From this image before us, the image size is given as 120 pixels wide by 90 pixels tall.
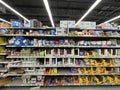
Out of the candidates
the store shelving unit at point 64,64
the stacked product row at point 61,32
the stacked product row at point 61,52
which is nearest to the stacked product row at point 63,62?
the store shelving unit at point 64,64

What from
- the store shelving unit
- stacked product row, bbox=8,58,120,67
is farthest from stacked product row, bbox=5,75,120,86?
stacked product row, bbox=8,58,120,67

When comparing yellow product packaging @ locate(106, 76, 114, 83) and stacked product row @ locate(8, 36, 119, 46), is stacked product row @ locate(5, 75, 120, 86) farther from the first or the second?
stacked product row @ locate(8, 36, 119, 46)

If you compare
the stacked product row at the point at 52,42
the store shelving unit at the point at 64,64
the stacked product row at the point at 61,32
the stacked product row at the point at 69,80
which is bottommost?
the stacked product row at the point at 69,80

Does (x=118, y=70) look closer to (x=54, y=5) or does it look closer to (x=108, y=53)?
(x=108, y=53)

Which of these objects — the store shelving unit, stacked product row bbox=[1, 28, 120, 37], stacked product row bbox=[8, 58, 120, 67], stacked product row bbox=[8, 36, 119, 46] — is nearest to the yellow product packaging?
the store shelving unit

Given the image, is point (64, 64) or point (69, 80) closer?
point (64, 64)

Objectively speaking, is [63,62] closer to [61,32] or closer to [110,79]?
[61,32]

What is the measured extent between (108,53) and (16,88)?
3.30 meters

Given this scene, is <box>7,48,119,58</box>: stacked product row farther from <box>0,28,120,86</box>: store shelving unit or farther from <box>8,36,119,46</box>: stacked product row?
<box>8,36,119,46</box>: stacked product row

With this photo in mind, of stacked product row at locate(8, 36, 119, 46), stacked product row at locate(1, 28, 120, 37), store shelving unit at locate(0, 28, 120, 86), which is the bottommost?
store shelving unit at locate(0, 28, 120, 86)

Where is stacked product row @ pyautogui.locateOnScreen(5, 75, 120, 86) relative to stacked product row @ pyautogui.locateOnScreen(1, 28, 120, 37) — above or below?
below

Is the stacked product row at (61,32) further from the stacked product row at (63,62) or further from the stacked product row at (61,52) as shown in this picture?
the stacked product row at (63,62)

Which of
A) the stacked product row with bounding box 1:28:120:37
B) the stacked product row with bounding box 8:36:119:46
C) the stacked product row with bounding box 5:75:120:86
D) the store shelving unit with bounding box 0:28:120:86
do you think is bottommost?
the stacked product row with bounding box 5:75:120:86

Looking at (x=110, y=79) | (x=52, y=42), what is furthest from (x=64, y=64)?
(x=110, y=79)
